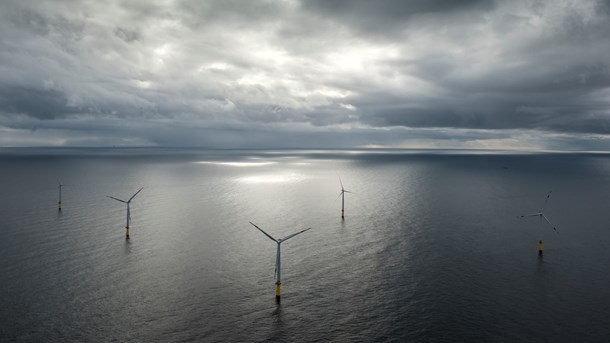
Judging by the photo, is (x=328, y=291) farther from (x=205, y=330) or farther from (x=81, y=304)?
(x=81, y=304)

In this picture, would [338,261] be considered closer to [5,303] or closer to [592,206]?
[5,303]

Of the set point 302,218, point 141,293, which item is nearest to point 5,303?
point 141,293

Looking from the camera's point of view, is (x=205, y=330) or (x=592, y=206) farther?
(x=592, y=206)

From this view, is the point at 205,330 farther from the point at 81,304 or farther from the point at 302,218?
Answer: the point at 302,218

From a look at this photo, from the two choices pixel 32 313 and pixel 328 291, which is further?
pixel 328 291

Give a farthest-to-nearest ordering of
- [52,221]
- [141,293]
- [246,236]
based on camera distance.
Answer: [52,221] < [246,236] < [141,293]

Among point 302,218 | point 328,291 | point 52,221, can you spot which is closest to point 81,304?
point 328,291

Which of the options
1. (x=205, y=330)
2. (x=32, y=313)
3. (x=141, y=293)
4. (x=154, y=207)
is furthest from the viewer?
(x=154, y=207)

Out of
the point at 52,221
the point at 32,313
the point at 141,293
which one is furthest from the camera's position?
the point at 52,221

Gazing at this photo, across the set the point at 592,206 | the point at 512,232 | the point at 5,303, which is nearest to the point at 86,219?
the point at 5,303

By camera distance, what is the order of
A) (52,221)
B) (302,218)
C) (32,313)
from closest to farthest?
(32,313) < (52,221) < (302,218)
